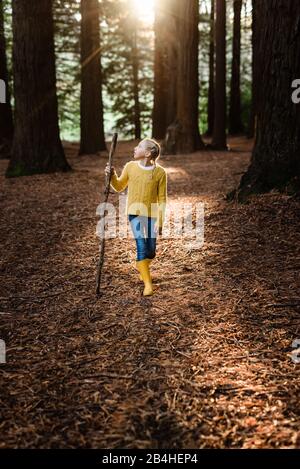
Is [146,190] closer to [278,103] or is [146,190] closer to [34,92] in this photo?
[278,103]

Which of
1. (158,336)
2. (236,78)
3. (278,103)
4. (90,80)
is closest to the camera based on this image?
(158,336)

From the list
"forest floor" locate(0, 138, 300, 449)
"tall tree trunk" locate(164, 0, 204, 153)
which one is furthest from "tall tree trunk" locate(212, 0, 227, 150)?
"forest floor" locate(0, 138, 300, 449)

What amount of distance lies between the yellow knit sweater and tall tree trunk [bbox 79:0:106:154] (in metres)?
10.7

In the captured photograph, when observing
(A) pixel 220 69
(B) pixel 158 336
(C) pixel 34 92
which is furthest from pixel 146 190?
(A) pixel 220 69

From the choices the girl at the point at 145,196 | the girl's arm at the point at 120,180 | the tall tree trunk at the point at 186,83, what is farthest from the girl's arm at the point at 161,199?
the tall tree trunk at the point at 186,83

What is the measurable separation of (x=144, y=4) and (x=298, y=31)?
1726 cm

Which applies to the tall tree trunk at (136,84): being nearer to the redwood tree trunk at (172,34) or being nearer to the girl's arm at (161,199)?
the redwood tree trunk at (172,34)

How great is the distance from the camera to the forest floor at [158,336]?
8.22 ft

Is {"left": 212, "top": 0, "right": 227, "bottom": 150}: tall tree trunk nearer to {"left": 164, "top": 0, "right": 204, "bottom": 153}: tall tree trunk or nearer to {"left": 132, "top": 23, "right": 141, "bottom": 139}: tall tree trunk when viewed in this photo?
{"left": 164, "top": 0, "right": 204, "bottom": 153}: tall tree trunk

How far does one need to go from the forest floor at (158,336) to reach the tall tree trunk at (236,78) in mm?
A: 17639

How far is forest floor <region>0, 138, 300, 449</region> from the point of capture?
8.22ft

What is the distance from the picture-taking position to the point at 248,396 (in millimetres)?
2729

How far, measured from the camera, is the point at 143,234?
→ 14.5ft

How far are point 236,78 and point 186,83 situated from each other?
943 centimetres
